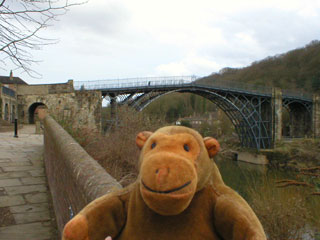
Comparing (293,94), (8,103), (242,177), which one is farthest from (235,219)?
(293,94)

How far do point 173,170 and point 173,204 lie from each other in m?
0.10

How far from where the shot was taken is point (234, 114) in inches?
1045

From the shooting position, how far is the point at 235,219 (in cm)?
95

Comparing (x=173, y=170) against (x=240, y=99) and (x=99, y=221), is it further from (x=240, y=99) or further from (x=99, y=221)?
(x=240, y=99)

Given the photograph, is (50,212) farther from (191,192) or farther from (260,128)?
(260,128)

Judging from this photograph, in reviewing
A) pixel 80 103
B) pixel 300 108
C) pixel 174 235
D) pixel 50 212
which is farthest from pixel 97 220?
pixel 300 108

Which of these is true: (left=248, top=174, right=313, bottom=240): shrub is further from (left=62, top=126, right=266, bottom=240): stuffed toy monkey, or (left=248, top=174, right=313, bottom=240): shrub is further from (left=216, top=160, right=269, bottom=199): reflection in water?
(left=62, top=126, right=266, bottom=240): stuffed toy monkey

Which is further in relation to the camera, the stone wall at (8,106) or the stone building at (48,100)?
the stone wall at (8,106)

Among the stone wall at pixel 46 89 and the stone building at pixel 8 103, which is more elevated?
the stone wall at pixel 46 89

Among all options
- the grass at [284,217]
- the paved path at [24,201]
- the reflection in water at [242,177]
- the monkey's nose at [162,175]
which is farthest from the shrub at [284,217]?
the monkey's nose at [162,175]

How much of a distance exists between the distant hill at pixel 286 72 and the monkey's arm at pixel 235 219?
3876cm

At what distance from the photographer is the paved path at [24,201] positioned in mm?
3320

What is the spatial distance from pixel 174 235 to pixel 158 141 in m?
0.32

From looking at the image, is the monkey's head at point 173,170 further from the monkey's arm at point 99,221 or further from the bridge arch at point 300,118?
the bridge arch at point 300,118
